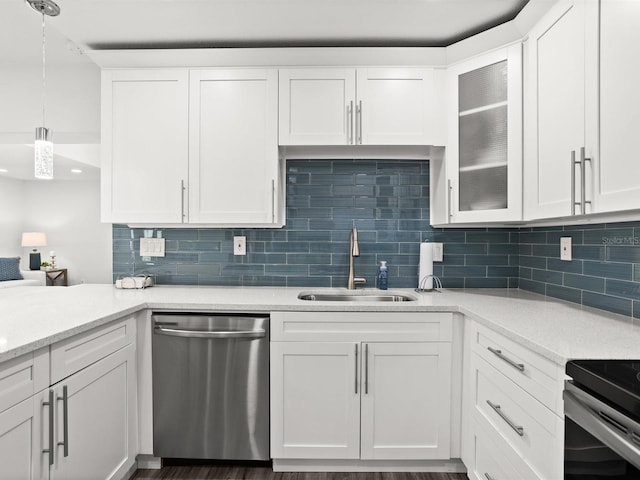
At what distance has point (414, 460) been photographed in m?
1.94

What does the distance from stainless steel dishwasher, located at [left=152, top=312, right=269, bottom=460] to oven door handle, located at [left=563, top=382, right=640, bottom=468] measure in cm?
130

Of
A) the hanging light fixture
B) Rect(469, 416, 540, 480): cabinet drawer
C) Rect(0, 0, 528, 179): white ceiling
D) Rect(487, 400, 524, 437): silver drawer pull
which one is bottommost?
Rect(469, 416, 540, 480): cabinet drawer

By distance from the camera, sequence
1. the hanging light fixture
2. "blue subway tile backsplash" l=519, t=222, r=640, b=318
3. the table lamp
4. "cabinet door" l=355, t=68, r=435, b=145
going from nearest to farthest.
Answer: "blue subway tile backsplash" l=519, t=222, r=640, b=318, the hanging light fixture, "cabinet door" l=355, t=68, r=435, b=145, the table lamp

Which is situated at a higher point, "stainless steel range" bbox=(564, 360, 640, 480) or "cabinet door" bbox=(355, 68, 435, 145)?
"cabinet door" bbox=(355, 68, 435, 145)

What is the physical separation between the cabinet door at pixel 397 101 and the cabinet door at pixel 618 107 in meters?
0.91

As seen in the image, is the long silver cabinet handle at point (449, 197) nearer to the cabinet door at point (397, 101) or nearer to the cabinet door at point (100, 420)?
the cabinet door at point (397, 101)

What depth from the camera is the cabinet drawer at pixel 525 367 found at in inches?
43.6

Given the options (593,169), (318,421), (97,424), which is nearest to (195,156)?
(97,424)

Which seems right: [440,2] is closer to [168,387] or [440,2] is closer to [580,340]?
[580,340]

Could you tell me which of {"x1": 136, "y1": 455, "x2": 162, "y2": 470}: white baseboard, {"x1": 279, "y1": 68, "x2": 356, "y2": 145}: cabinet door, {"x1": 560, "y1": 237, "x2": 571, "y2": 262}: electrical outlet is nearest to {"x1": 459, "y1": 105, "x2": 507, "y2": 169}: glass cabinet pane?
{"x1": 560, "y1": 237, "x2": 571, "y2": 262}: electrical outlet

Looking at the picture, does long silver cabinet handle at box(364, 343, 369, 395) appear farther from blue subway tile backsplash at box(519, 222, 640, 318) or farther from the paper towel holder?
blue subway tile backsplash at box(519, 222, 640, 318)

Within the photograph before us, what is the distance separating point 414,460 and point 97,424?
1.52 m

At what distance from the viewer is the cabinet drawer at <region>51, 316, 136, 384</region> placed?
1322 millimetres

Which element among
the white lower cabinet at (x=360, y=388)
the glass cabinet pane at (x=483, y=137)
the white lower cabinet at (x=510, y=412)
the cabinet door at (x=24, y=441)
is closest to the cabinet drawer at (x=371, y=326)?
the white lower cabinet at (x=360, y=388)
